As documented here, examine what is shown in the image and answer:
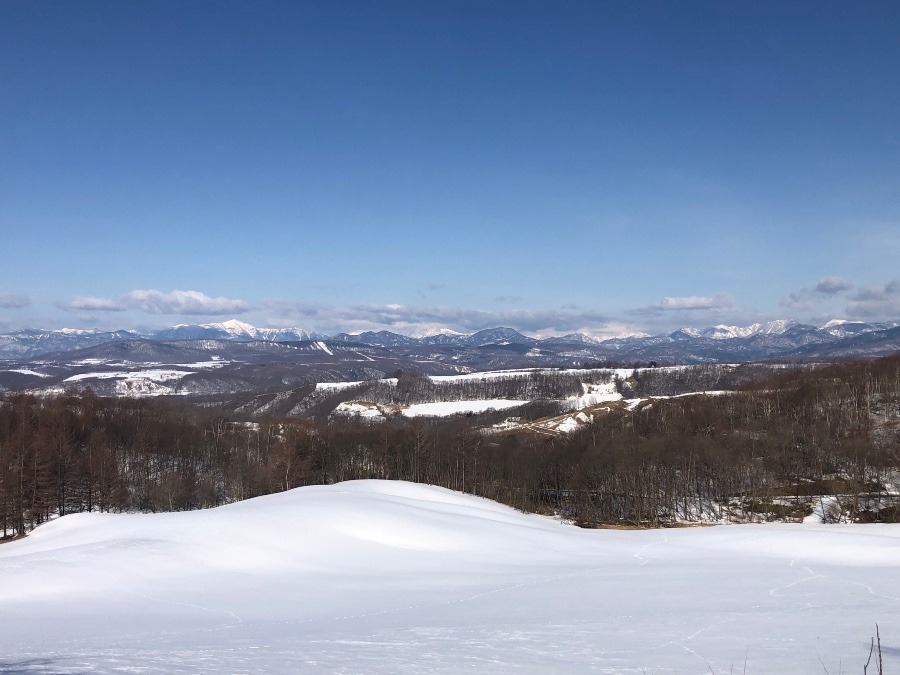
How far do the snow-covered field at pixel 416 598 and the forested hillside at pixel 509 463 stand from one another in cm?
2719

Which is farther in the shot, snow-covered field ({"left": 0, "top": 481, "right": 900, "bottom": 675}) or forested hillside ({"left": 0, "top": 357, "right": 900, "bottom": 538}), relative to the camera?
forested hillside ({"left": 0, "top": 357, "right": 900, "bottom": 538})

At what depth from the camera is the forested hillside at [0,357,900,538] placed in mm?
57125

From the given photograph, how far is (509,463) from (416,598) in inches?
2277

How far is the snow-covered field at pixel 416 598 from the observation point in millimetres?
10719

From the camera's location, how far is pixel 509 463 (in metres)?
74.2

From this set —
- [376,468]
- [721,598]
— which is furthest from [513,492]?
[721,598]

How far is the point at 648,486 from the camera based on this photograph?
6350 centimetres

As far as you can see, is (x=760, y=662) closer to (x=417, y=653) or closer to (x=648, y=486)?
(x=417, y=653)

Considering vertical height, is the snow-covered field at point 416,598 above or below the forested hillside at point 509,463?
above

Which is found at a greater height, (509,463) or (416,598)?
(416,598)

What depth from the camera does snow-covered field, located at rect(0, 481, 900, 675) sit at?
422 inches

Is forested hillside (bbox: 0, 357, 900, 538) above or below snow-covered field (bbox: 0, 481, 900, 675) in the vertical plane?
below

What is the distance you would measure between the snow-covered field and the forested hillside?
27.2 metres

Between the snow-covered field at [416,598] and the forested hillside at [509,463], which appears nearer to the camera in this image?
the snow-covered field at [416,598]
